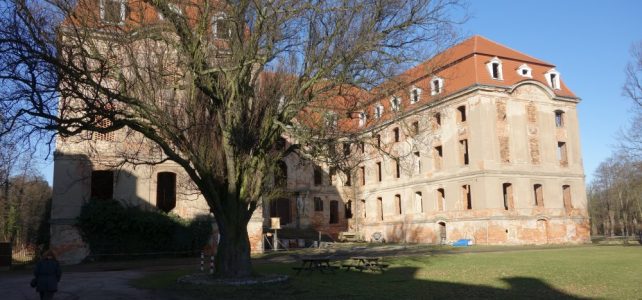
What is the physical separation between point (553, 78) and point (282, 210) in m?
24.9

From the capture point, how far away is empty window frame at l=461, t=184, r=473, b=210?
39219 mm

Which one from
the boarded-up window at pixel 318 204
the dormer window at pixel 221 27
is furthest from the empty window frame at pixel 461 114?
the dormer window at pixel 221 27

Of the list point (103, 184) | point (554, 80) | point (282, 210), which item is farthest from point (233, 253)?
point (554, 80)

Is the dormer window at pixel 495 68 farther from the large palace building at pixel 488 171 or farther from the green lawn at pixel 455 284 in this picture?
the green lawn at pixel 455 284

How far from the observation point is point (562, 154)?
137 ft

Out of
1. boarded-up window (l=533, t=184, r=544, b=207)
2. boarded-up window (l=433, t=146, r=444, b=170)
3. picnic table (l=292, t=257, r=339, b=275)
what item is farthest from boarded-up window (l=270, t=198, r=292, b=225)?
picnic table (l=292, t=257, r=339, b=275)

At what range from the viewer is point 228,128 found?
15.4m

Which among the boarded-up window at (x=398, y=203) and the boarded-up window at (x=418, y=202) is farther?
the boarded-up window at (x=398, y=203)

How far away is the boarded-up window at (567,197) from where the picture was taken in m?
40.6

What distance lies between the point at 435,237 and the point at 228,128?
29.2 metres

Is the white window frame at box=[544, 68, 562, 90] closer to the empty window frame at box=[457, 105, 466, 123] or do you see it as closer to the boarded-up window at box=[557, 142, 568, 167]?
the boarded-up window at box=[557, 142, 568, 167]

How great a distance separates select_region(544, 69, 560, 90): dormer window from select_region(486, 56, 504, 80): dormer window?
5044 millimetres

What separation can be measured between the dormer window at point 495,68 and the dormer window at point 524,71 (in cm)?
193

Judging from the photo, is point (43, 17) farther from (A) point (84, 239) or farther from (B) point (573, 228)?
(B) point (573, 228)
